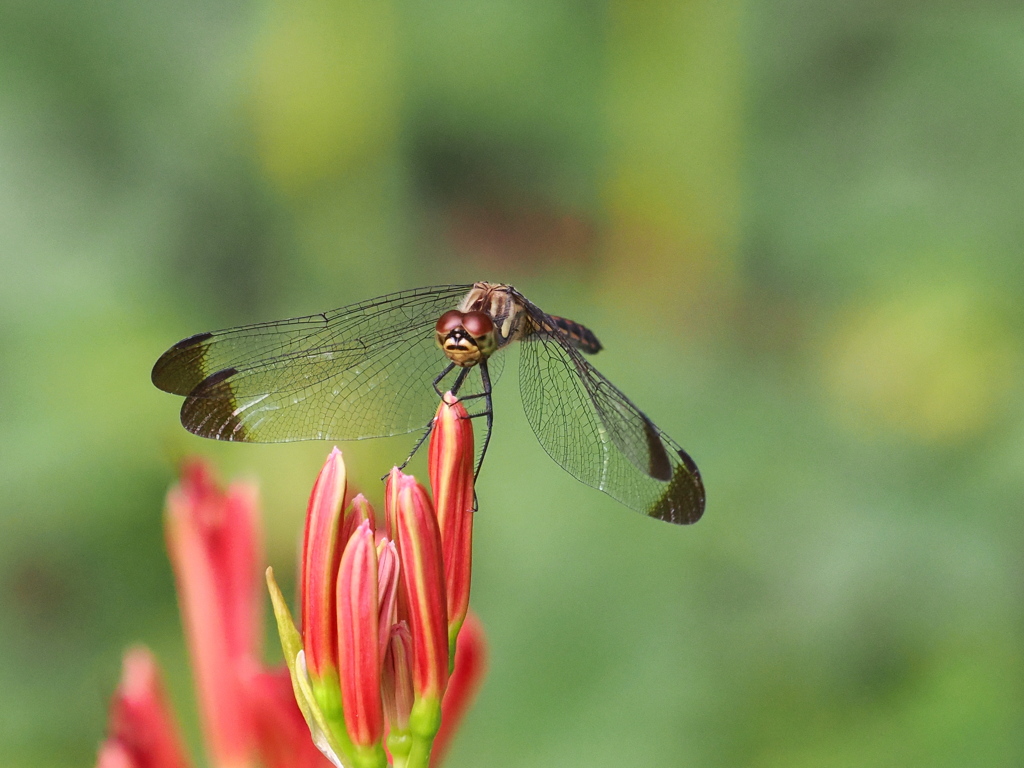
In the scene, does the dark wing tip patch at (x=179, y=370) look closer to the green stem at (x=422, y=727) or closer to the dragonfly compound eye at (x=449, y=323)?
the dragonfly compound eye at (x=449, y=323)

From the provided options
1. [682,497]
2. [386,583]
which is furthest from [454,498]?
[682,497]

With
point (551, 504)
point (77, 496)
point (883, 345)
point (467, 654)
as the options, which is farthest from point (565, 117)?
point (467, 654)

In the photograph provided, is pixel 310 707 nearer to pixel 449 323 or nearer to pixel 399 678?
pixel 399 678

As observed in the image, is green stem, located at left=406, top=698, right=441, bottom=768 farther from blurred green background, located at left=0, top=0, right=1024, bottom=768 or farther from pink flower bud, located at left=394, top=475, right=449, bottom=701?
blurred green background, located at left=0, top=0, right=1024, bottom=768

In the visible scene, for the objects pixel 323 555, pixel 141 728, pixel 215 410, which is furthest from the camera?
pixel 215 410

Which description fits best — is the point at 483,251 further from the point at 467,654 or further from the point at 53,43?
the point at 467,654

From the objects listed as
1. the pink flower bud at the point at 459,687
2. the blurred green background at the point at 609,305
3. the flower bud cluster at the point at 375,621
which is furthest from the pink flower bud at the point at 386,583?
the blurred green background at the point at 609,305

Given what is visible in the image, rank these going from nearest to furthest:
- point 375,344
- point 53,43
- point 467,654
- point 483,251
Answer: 1. point 467,654
2. point 375,344
3. point 53,43
4. point 483,251
